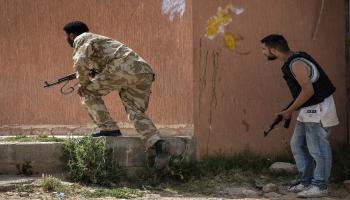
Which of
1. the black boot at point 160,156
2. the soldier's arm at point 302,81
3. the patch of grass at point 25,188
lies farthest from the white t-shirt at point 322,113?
the patch of grass at point 25,188

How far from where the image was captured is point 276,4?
6.91m

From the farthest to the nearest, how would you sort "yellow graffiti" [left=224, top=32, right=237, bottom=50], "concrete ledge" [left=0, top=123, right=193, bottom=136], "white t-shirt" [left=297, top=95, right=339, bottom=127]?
1. "yellow graffiti" [left=224, top=32, right=237, bottom=50]
2. "concrete ledge" [left=0, top=123, right=193, bottom=136]
3. "white t-shirt" [left=297, top=95, right=339, bottom=127]

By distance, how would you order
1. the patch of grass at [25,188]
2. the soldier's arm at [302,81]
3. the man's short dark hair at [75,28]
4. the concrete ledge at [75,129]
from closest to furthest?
the soldier's arm at [302,81]
the patch of grass at [25,188]
the man's short dark hair at [75,28]
the concrete ledge at [75,129]

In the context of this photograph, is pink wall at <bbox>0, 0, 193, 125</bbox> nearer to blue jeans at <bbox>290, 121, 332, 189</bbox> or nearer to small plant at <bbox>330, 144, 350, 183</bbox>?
blue jeans at <bbox>290, 121, 332, 189</bbox>

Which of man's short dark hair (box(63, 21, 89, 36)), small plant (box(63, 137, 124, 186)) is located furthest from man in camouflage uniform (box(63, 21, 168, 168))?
small plant (box(63, 137, 124, 186))

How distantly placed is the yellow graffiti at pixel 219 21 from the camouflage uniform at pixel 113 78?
2.90 ft

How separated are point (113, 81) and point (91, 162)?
812mm

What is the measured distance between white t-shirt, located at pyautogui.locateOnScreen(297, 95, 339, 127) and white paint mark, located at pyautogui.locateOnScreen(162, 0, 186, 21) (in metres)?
1.71

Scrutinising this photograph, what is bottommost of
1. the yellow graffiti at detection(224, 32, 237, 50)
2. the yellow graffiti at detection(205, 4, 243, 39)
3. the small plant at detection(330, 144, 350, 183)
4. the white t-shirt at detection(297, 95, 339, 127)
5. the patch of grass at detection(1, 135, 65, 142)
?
the small plant at detection(330, 144, 350, 183)

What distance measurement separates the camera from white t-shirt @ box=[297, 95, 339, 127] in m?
5.73

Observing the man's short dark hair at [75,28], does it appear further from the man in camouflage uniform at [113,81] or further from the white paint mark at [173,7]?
the white paint mark at [173,7]

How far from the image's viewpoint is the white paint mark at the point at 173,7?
259 inches

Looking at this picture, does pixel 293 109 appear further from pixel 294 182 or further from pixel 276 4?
pixel 276 4

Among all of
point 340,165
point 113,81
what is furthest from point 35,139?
point 340,165
